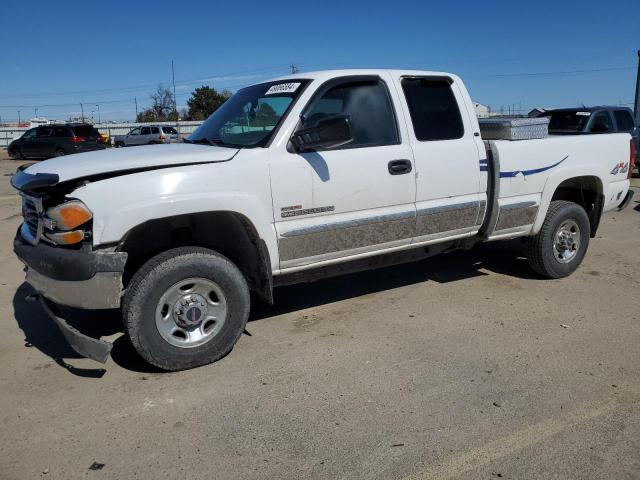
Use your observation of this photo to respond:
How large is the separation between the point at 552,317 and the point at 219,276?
294 cm

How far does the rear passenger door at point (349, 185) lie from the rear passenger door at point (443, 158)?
0.14 m

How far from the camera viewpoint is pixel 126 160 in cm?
361

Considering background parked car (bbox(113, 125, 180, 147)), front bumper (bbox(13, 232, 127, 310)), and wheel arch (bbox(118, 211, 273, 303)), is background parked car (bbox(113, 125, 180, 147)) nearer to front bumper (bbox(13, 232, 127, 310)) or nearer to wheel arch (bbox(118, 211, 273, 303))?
wheel arch (bbox(118, 211, 273, 303))

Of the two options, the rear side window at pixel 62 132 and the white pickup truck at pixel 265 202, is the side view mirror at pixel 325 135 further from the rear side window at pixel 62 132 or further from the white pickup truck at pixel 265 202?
the rear side window at pixel 62 132

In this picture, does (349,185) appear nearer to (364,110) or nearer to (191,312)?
(364,110)

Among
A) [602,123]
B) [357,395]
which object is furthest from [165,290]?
[602,123]

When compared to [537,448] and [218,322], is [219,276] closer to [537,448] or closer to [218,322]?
[218,322]

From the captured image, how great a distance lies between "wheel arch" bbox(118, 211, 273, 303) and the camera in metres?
3.95

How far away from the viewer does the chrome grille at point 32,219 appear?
367 cm

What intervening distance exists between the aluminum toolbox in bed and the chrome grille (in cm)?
404

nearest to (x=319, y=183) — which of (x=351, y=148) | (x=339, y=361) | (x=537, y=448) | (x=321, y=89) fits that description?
(x=351, y=148)

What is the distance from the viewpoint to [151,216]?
350 centimetres

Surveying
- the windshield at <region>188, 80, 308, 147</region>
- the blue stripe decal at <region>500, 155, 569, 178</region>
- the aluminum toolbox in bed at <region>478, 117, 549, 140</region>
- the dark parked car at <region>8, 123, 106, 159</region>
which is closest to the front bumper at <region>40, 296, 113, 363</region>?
the windshield at <region>188, 80, 308, 147</region>

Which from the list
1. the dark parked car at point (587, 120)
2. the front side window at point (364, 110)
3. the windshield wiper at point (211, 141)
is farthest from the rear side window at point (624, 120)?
the windshield wiper at point (211, 141)
